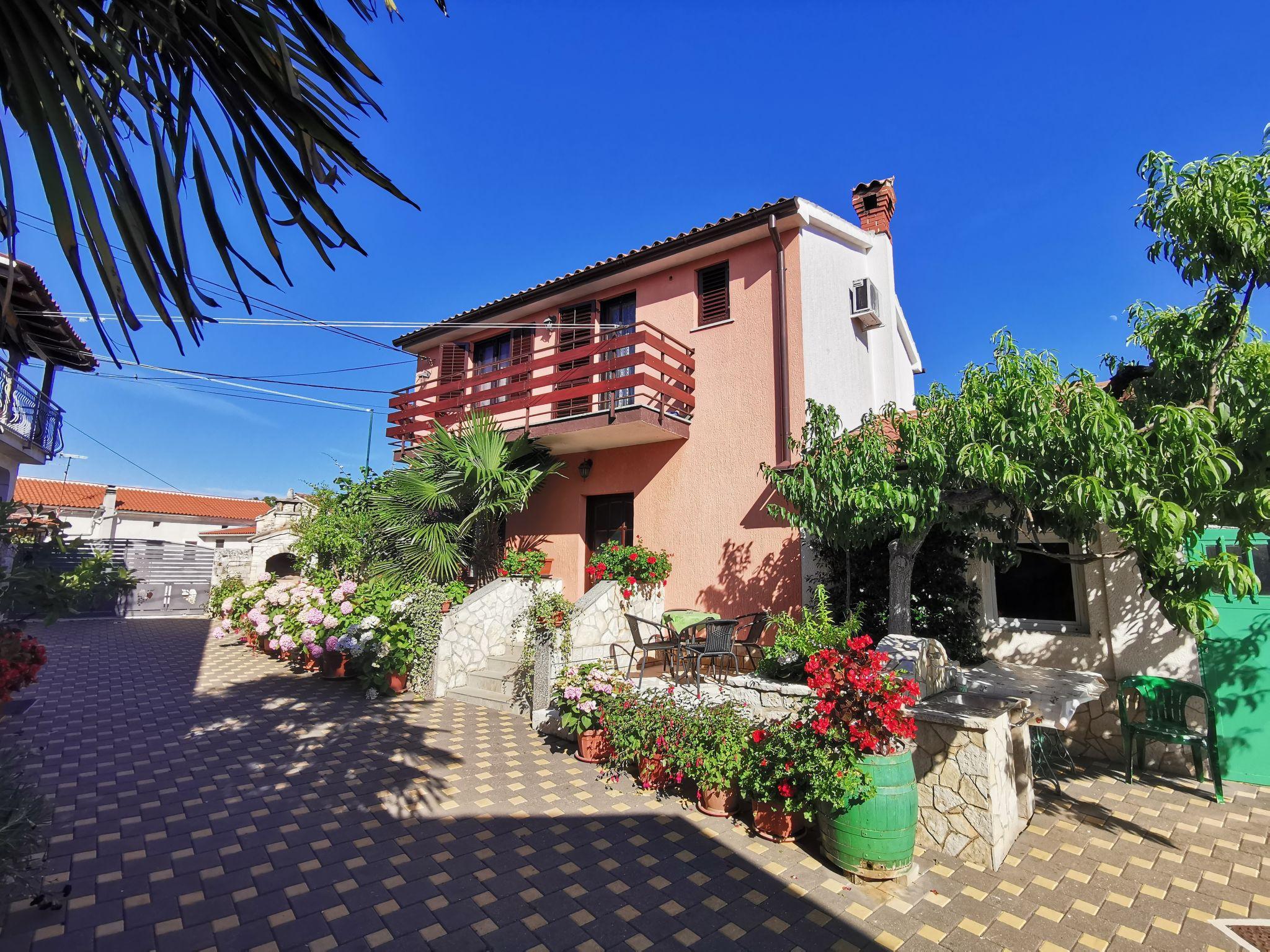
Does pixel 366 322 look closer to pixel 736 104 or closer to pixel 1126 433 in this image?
pixel 736 104

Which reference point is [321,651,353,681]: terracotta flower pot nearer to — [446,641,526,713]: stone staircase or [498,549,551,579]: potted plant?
[446,641,526,713]: stone staircase

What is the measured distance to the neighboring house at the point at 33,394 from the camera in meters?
9.85

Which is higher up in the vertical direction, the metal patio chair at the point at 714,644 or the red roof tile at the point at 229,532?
the red roof tile at the point at 229,532

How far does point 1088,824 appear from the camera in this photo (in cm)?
492

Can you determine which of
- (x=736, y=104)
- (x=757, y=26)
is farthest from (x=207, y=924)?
(x=736, y=104)

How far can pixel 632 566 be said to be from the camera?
9414mm

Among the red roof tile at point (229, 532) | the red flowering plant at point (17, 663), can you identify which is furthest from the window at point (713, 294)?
the red roof tile at point (229, 532)

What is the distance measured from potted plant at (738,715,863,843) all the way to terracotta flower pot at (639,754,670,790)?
0.86 meters

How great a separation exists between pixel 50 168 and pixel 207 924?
394 cm

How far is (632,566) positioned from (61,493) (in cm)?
3582

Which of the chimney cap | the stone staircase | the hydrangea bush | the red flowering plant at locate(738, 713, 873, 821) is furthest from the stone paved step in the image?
the chimney cap

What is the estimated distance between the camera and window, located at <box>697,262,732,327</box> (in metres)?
10.4

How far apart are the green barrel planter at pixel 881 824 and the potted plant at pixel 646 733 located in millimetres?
1636

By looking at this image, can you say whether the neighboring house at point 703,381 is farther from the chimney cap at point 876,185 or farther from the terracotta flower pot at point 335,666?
the terracotta flower pot at point 335,666
